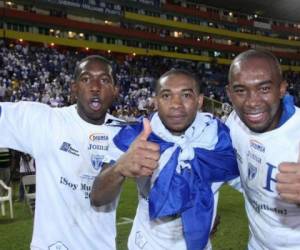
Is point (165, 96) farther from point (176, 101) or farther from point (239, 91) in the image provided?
point (239, 91)

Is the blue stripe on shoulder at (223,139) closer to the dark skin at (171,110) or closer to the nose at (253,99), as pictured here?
the dark skin at (171,110)

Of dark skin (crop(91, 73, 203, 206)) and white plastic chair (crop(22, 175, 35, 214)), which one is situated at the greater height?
dark skin (crop(91, 73, 203, 206))

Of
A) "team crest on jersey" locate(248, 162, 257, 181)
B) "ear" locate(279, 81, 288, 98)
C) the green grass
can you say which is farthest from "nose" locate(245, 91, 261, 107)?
the green grass

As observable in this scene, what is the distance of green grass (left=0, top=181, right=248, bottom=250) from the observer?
7.27m

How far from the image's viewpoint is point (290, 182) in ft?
6.83

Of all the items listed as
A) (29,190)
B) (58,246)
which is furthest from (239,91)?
(29,190)

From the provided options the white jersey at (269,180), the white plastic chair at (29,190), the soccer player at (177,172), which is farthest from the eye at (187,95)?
Result: the white plastic chair at (29,190)

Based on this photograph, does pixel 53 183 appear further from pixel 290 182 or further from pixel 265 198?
pixel 290 182

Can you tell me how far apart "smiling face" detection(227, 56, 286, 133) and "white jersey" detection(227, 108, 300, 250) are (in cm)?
11

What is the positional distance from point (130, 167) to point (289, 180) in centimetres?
83

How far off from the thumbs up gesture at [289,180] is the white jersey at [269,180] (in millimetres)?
697

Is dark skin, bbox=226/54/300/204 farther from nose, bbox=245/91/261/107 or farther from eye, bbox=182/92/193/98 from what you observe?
eye, bbox=182/92/193/98

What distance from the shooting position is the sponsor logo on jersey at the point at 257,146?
115 inches

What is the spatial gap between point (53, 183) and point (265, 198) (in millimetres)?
1407
